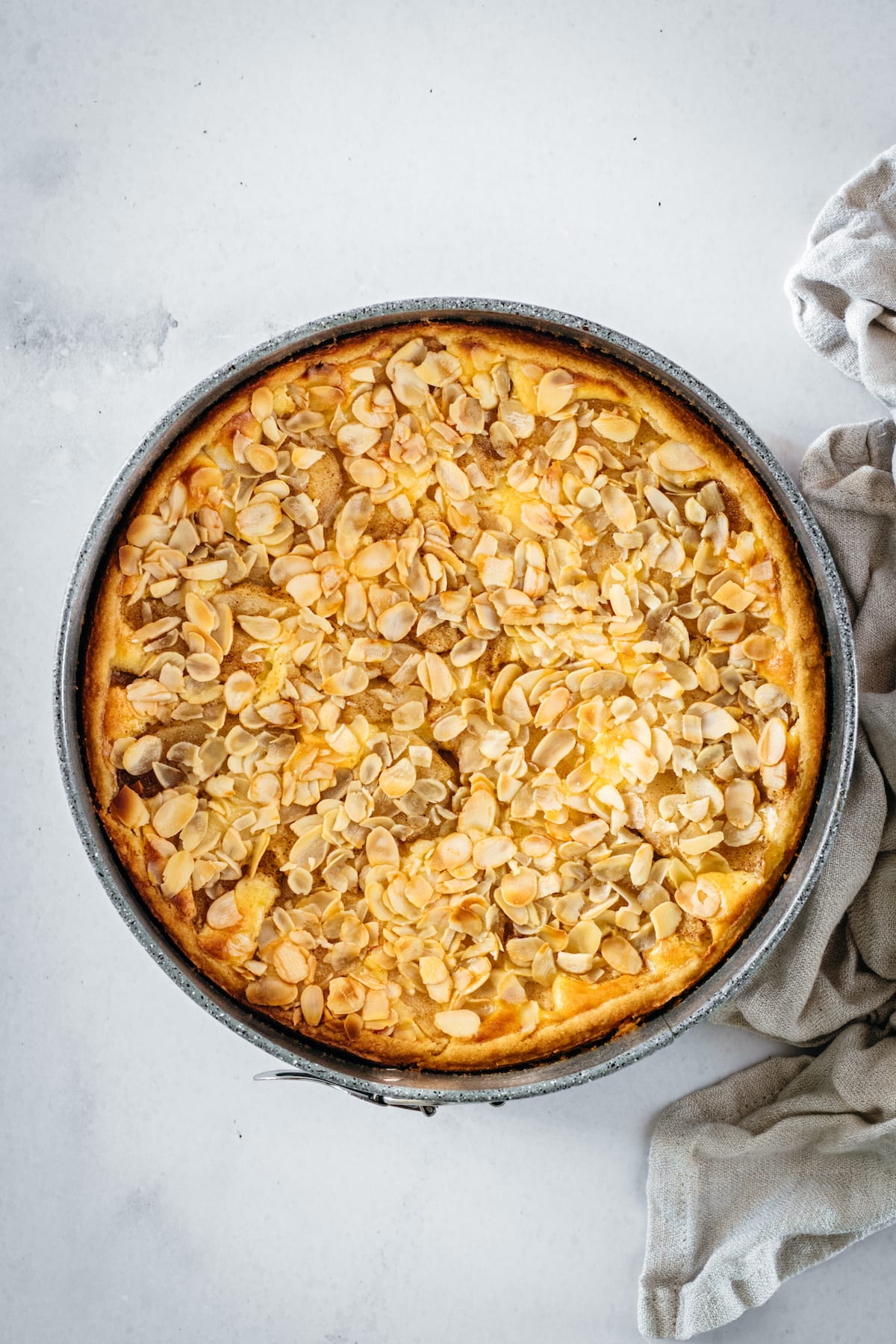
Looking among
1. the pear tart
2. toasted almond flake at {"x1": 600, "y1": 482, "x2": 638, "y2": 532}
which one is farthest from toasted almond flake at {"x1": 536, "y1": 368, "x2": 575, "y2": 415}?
toasted almond flake at {"x1": 600, "y1": 482, "x2": 638, "y2": 532}

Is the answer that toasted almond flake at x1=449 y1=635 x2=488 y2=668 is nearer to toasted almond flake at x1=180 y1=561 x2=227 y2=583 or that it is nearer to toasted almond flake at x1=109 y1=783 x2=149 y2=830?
toasted almond flake at x1=180 y1=561 x2=227 y2=583

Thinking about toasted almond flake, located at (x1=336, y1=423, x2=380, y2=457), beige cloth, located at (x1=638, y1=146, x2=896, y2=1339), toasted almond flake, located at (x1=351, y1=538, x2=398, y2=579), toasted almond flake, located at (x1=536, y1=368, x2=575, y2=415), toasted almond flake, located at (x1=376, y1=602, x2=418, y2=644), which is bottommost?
beige cloth, located at (x1=638, y1=146, x2=896, y2=1339)

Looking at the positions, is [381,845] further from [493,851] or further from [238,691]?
[238,691]

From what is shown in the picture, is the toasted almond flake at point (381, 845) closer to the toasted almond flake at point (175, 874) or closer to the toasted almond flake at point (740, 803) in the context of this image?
Result: the toasted almond flake at point (175, 874)

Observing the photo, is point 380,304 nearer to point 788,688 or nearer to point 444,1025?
point 788,688

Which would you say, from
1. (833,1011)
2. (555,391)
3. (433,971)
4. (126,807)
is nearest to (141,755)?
(126,807)
